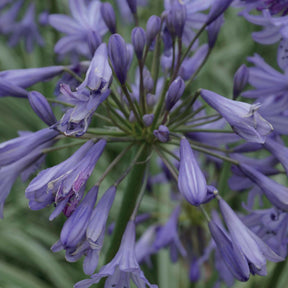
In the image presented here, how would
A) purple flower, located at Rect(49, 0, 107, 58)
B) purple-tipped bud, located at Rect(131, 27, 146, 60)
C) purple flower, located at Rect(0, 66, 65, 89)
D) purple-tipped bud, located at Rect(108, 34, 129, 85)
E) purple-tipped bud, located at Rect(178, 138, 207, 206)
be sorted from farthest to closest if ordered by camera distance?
purple flower, located at Rect(49, 0, 107, 58) < purple flower, located at Rect(0, 66, 65, 89) < purple-tipped bud, located at Rect(131, 27, 146, 60) < purple-tipped bud, located at Rect(108, 34, 129, 85) < purple-tipped bud, located at Rect(178, 138, 207, 206)

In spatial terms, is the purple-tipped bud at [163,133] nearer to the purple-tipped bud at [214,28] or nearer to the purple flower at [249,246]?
the purple flower at [249,246]

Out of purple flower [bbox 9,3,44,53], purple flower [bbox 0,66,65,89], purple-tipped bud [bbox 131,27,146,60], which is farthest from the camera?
purple flower [bbox 9,3,44,53]

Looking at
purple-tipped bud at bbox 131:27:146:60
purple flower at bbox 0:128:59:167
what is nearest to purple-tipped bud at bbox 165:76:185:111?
purple-tipped bud at bbox 131:27:146:60

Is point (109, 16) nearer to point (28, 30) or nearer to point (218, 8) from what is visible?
point (218, 8)

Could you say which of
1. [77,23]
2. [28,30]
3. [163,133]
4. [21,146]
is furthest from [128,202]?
[28,30]

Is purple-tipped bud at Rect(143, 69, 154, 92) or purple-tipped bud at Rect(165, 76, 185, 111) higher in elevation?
purple-tipped bud at Rect(165, 76, 185, 111)

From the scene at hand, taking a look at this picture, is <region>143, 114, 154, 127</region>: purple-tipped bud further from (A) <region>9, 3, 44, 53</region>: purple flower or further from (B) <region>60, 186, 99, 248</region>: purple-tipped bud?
(A) <region>9, 3, 44, 53</region>: purple flower

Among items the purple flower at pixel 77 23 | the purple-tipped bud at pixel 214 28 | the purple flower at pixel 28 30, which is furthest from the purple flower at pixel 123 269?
the purple flower at pixel 28 30
